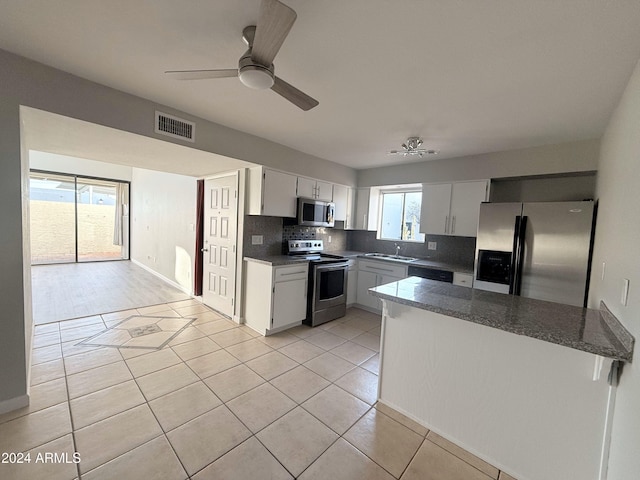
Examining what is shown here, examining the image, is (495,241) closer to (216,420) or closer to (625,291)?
(625,291)

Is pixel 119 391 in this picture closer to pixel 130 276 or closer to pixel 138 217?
pixel 130 276

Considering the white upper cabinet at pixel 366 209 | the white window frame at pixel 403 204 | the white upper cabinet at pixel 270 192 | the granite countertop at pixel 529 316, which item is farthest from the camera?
the white upper cabinet at pixel 366 209

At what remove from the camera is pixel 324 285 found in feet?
11.9

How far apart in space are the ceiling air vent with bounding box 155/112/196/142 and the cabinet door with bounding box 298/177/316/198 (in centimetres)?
155

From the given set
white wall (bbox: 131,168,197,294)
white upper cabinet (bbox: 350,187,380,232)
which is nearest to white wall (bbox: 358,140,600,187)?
white upper cabinet (bbox: 350,187,380,232)

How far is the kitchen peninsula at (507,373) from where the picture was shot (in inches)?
50.3

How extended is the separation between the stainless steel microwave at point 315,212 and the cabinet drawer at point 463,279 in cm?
194

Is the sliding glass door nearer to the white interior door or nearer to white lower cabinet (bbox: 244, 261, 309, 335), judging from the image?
the white interior door

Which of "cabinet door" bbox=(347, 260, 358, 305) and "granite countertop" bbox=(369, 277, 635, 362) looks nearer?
"granite countertop" bbox=(369, 277, 635, 362)

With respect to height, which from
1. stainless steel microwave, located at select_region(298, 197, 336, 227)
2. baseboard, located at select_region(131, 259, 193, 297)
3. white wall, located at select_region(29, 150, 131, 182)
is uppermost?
white wall, located at select_region(29, 150, 131, 182)

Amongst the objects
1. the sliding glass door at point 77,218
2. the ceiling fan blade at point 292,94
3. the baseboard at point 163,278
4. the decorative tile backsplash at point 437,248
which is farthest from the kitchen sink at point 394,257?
the sliding glass door at point 77,218

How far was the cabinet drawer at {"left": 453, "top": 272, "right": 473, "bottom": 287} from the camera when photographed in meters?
3.22

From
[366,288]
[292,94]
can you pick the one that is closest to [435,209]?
[366,288]

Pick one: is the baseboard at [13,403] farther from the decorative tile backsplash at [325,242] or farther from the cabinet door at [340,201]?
the cabinet door at [340,201]
